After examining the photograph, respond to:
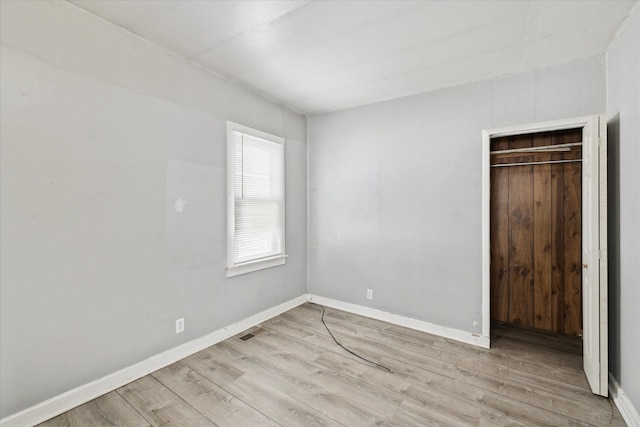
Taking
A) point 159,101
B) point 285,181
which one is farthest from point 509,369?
point 159,101

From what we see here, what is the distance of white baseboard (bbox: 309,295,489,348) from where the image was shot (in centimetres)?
298

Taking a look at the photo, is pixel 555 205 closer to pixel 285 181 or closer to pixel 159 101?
pixel 285 181

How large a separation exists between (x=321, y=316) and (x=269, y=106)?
2.76 meters

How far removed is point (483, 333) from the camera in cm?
291

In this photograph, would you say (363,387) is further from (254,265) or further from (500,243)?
(500,243)

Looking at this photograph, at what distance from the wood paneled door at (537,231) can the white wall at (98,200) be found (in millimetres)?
3137

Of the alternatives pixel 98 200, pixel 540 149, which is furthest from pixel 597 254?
pixel 98 200

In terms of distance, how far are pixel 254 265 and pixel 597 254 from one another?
3.12 meters

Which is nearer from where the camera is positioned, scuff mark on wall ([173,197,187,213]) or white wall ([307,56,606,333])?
scuff mark on wall ([173,197,187,213])

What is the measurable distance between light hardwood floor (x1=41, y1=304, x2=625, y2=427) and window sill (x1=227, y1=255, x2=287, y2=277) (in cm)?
70

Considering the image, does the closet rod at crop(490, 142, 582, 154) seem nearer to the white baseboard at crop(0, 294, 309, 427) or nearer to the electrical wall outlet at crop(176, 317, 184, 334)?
the white baseboard at crop(0, 294, 309, 427)

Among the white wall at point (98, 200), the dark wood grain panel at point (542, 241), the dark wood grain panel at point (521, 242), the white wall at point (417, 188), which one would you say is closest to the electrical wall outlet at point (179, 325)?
the white wall at point (98, 200)

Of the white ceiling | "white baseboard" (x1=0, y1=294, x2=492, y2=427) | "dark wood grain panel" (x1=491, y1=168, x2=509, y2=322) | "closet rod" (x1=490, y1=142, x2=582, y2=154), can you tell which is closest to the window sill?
"white baseboard" (x1=0, y1=294, x2=492, y2=427)

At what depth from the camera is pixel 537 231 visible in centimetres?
315
